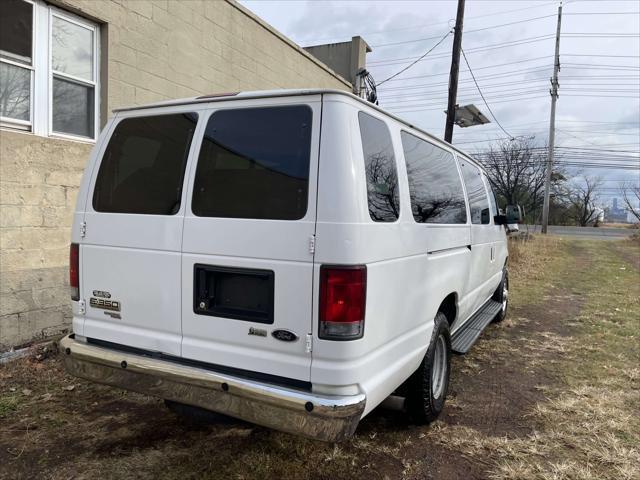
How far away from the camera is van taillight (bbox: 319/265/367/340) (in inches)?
98.0

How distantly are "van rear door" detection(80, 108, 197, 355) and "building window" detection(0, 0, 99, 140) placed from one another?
270cm

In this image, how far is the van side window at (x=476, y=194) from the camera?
197 inches

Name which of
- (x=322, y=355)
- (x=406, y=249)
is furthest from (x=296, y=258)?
(x=406, y=249)

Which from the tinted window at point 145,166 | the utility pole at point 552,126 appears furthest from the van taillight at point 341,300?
the utility pole at point 552,126

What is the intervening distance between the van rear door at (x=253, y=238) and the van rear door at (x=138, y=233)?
0.13 metres

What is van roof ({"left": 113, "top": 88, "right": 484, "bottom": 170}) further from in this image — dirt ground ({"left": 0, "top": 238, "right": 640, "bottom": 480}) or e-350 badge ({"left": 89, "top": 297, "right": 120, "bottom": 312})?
dirt ground ({"left": 0, "top": 238, "right": 640, "bottom": 480})

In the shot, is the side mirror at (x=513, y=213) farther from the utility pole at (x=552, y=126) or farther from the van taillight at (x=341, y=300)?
the utility pole at (x=552, y=126)

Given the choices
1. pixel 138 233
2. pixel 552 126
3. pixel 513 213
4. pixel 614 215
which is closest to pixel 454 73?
pixel 513 213

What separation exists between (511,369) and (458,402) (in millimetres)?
1263

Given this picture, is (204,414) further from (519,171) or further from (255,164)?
(519,171)

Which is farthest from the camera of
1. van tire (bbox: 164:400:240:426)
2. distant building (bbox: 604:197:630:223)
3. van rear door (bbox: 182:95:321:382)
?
distant building (bbox: 604:197:630:223)

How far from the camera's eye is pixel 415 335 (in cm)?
326

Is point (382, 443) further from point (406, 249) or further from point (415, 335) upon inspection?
point (406, 249)

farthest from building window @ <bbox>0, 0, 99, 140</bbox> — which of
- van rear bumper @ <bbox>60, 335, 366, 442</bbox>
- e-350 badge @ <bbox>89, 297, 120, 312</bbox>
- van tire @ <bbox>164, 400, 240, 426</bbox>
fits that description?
van tire @ <bbox>164, 400, 240, 426</bbox>
